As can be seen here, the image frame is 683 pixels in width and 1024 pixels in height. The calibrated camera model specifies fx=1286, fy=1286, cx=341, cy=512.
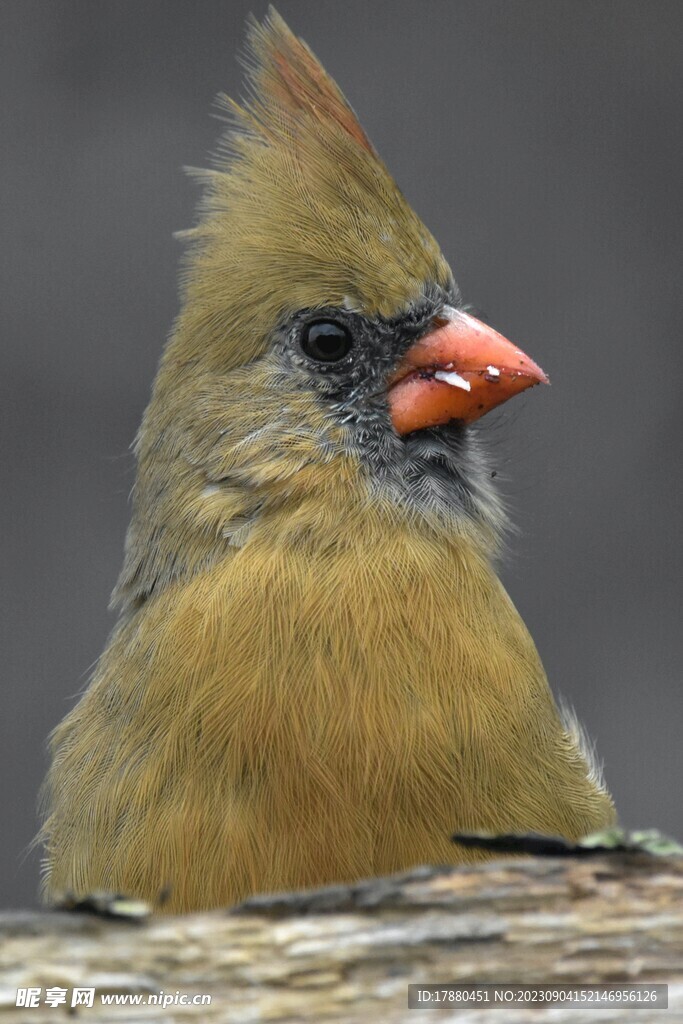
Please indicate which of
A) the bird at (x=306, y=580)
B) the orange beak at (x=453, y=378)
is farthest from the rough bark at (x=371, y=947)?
the orange beak at (x=453, y=378)

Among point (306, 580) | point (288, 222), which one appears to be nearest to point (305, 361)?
point (288, 222)

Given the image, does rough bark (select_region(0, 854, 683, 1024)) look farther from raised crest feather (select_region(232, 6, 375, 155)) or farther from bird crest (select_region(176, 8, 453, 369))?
raised crest feather (select_region(232, 6, 375, 155))

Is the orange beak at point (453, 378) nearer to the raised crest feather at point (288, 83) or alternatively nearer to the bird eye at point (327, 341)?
the bird eye at point (327, 341)

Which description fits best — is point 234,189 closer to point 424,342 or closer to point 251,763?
point 424,342

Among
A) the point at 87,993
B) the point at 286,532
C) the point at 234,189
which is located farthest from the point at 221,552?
the point at 87,993

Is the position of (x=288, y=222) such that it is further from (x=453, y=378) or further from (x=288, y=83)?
(x=453, y=378)

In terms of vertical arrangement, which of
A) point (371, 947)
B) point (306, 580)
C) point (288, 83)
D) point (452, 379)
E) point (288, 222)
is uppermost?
point (288, 83)

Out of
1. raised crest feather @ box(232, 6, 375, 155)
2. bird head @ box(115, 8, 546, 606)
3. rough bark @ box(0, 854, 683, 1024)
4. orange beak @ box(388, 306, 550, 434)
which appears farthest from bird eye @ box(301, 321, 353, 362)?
rough bark @ box(0, 854, 683, 1024)

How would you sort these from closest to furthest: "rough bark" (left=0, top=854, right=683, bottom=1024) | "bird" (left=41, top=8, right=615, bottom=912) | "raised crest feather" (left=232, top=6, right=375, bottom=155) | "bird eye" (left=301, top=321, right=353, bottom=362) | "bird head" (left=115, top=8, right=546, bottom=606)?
"rough bark" (left=0, top=854, right=683, bottom=1024), "bird" (left=41, top=8, right=615, bottom=912), "bird head" (left=115, top=8, right=546, bottom=606), "bird eye" (left=301, top=321, right=353, bottom=362), "raised crest feather" (left=232, top=6, right=375, bottom=155)
